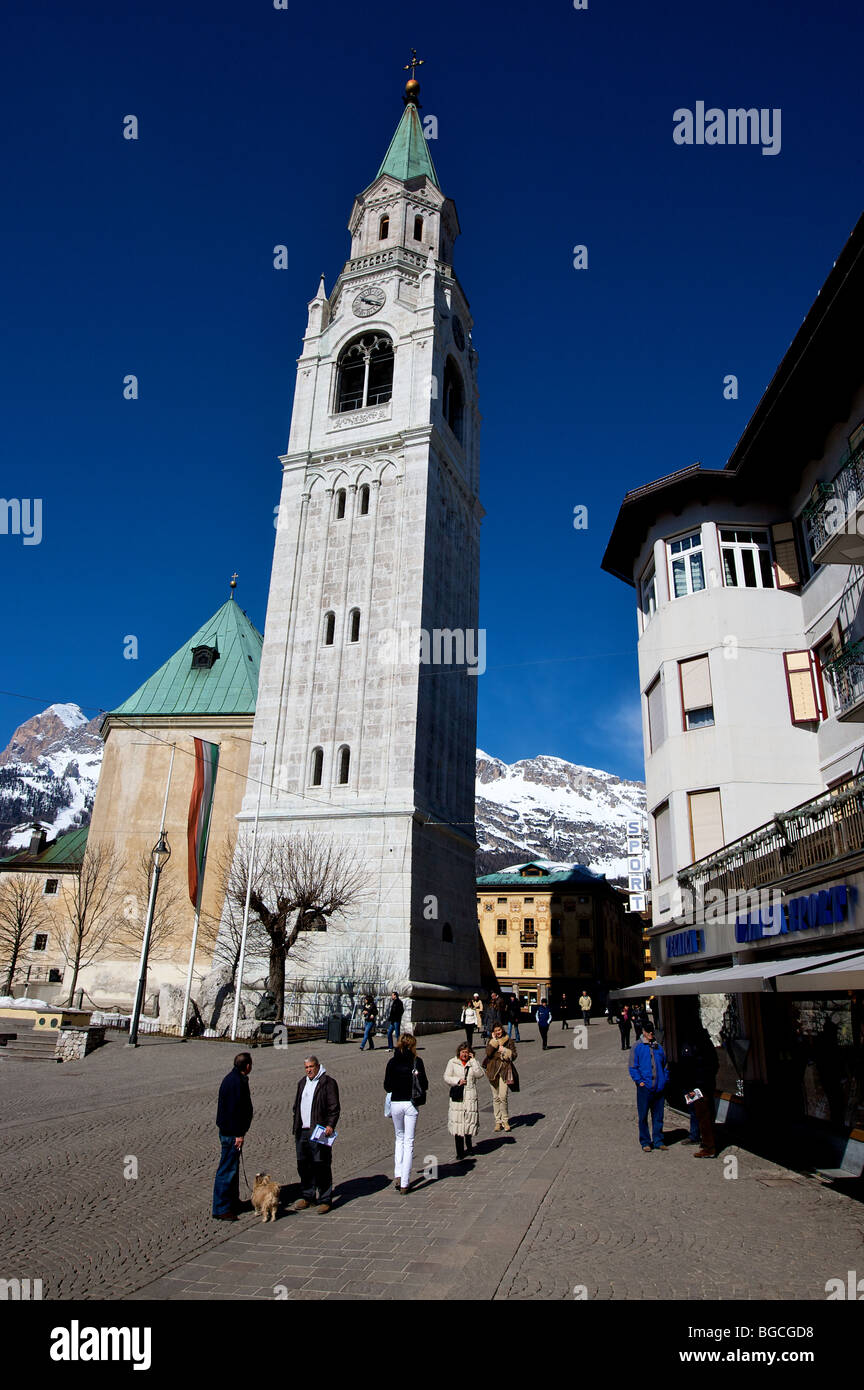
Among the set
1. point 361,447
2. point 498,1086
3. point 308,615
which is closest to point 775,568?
point 498,1086

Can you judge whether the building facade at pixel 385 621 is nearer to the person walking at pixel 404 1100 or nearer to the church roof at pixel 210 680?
the church roof at pixel 210 680

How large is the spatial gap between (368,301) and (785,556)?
1613 inches

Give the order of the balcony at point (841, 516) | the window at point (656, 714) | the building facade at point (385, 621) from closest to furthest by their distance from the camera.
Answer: the balcony at point (841, 516), the window at point (656, 714), the building facade at point (385, 621)

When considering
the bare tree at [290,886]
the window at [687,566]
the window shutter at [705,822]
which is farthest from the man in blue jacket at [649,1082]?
the bare tree at [290,886]

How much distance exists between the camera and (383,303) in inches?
2048

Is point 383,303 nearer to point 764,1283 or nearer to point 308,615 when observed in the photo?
point 308,615

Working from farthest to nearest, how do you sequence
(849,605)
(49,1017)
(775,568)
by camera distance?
1. (49,1017)
2. (775,568)
3. (849,605)

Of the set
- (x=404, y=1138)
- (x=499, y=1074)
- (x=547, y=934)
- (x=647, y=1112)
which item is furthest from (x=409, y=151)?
(x=547, y=934)

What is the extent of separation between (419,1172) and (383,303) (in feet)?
168

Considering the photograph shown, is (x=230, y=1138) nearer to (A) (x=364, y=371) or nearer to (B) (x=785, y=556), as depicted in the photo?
(B) (x=785, y=556)

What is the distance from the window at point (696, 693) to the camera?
66.1 feet

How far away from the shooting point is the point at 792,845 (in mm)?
14016

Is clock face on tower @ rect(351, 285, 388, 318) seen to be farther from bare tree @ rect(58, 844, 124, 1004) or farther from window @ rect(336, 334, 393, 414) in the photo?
bare tree @ rect(58, 844, 124, 1004)

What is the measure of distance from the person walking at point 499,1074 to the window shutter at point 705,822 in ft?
22.9
